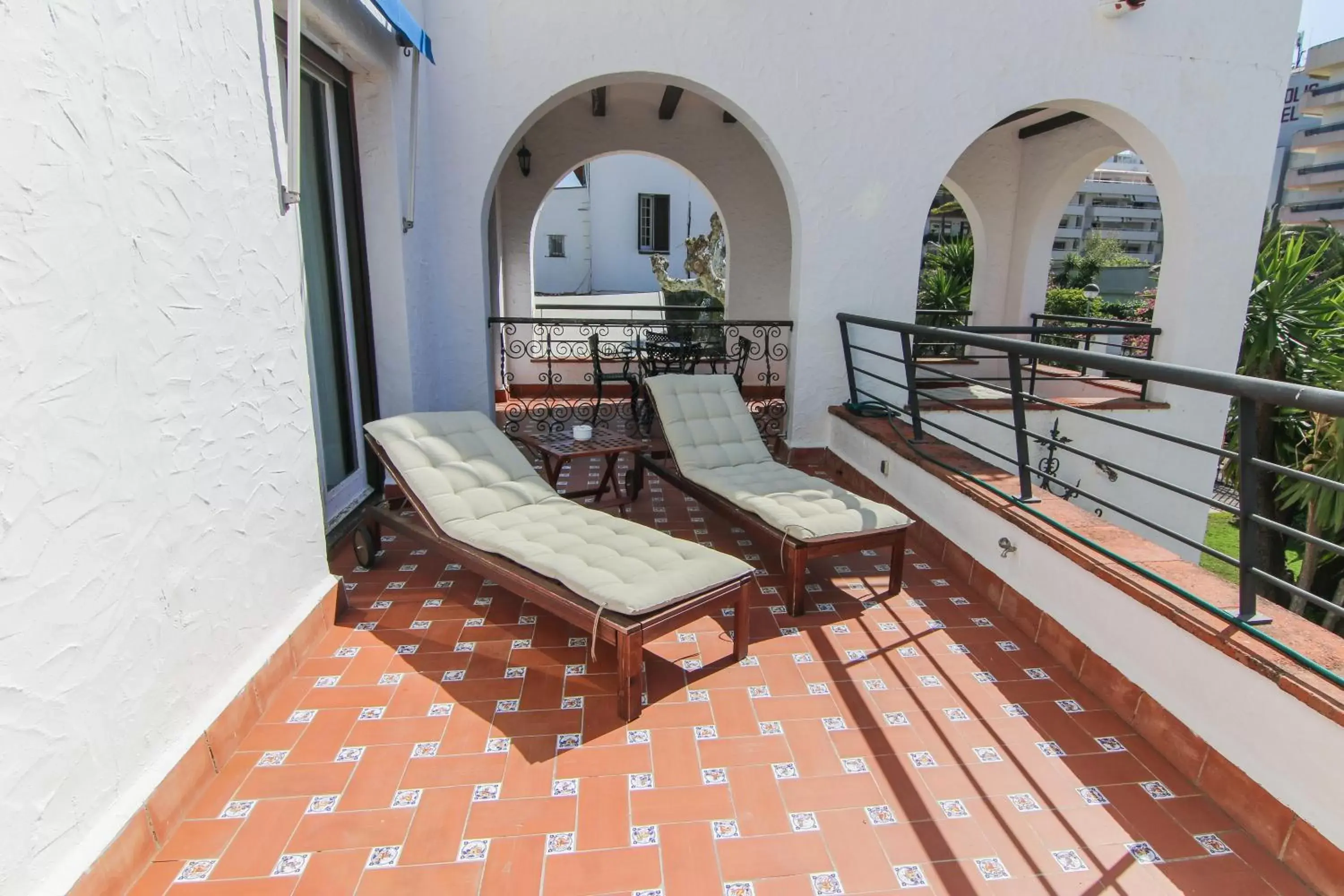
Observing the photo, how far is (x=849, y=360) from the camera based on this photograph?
6.02 metres

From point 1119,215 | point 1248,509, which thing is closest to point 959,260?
Answer: point 1248,509

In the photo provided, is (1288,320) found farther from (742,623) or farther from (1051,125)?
(742,623)

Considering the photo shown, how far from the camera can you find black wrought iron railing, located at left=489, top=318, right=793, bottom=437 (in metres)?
6.55

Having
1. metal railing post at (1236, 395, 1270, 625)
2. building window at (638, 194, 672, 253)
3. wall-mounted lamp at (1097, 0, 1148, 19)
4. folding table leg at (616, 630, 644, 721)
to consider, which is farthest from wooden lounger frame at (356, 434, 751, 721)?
building window at (638, 194, 672, 253)

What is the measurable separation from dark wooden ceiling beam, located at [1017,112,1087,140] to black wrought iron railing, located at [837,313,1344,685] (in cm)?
276

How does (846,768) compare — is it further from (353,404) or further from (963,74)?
(963,74)

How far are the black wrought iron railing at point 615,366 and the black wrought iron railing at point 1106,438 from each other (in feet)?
3.23

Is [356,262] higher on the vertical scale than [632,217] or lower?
lower

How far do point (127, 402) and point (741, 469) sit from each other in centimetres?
329

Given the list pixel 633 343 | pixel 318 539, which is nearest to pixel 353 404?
pixel 318 539

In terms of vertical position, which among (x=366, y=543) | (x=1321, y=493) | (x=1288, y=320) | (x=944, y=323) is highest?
(x=1288, y=320)

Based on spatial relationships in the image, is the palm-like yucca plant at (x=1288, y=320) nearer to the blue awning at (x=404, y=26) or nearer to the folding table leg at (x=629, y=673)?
the folding table leg at (x=629, y=673)

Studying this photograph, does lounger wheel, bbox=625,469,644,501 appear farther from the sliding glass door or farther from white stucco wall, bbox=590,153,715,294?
white stucco wall, bbox=590,153,715,294

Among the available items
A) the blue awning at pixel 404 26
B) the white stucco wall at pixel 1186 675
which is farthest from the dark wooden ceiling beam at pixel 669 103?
the white stucco wall at pixel 1186 675
